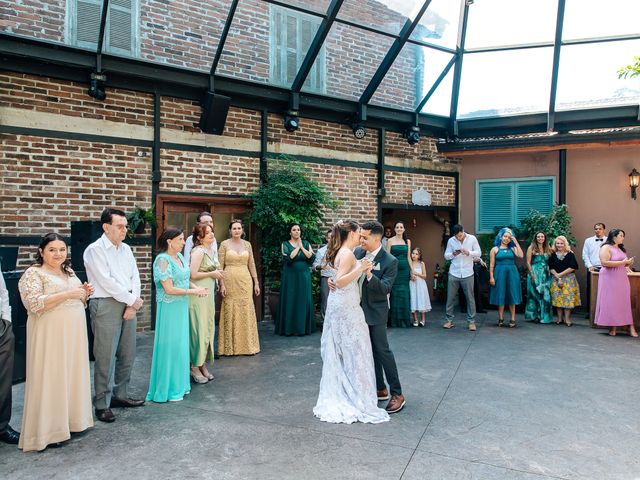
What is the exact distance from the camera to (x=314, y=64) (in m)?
8.18

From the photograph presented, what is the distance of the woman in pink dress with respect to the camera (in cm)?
706

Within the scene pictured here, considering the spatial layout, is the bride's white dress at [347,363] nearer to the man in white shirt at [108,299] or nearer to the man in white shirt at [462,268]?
the man in white shirt at [108,299]

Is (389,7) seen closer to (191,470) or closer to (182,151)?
(182,151)

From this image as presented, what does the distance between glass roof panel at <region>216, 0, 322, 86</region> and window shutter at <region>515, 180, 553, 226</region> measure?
17.6ft

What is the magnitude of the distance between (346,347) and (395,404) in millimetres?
611

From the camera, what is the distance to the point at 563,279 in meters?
8.07

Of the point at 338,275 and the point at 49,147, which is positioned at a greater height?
the point at 49,147

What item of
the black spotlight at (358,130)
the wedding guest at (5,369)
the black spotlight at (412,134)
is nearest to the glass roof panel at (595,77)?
the black spotlight at (412,134)

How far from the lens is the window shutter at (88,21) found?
6.32 meters

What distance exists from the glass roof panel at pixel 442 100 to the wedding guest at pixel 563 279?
3.49 meters

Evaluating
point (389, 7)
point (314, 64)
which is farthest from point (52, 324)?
point (389, 7)

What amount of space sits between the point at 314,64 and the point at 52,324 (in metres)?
6.22

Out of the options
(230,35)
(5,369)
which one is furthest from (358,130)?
(5,369)

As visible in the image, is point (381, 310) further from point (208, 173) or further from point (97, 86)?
point (97, 86)
